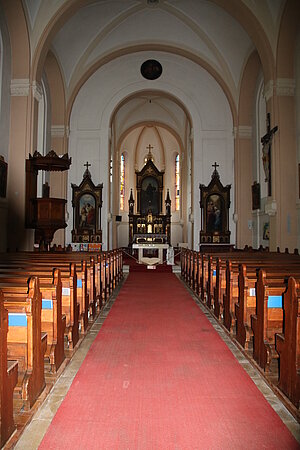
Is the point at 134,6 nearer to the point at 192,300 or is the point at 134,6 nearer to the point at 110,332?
the point at 192,300

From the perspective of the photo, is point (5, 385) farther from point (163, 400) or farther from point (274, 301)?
point (274, 301)

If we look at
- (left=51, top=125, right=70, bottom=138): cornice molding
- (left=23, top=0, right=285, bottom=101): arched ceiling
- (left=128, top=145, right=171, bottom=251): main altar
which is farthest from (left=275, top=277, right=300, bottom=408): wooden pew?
(left=128, top=145, right=171, bottom=251): main altar

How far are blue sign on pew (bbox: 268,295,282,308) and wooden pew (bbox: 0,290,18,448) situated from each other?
2175 millimetres

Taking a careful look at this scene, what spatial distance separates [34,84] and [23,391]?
9.09m

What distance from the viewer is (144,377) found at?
320 centimetres

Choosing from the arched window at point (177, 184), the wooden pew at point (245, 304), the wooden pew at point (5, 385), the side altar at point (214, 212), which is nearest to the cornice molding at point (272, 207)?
the side altar at point (214, 212)

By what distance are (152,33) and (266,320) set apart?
1368 cm

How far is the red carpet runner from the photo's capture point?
2238mm

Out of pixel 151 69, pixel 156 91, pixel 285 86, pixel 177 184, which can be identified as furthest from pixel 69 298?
pixel 177 184

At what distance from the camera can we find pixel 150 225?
70.7 ft

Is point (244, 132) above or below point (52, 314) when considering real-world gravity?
above

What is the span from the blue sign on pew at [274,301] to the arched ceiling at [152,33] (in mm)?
11842

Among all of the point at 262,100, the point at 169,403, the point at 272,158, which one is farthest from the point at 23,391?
the point at 262,100

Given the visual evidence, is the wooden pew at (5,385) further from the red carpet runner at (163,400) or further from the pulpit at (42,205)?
the pulpit at (42,205)
